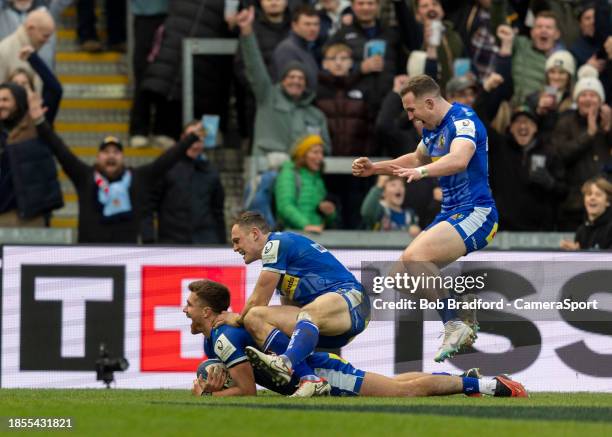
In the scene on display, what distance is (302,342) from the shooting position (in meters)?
12.0

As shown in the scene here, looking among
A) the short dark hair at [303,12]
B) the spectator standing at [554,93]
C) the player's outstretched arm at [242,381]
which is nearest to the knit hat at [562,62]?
the spectator standing at [554,93]

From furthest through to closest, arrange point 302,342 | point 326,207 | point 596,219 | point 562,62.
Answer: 1. point 562,62
2. point 326,207
3. point 596,219
4. point 302,342

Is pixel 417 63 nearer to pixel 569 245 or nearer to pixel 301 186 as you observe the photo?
pixel 301 186

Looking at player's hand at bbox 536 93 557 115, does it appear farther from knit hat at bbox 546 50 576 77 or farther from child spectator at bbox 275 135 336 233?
child spectator at bbox 275 135 336 233

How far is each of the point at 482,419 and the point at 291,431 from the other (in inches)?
54.1

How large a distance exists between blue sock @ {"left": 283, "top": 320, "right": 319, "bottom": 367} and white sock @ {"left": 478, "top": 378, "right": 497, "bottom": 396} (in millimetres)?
1238

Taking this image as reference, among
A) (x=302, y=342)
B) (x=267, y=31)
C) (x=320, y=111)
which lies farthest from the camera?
(x=267, y=31)

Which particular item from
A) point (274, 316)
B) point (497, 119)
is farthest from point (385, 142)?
point (274, 316)

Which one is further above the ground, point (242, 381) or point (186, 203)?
point (186, 203)

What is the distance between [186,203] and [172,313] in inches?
60.3

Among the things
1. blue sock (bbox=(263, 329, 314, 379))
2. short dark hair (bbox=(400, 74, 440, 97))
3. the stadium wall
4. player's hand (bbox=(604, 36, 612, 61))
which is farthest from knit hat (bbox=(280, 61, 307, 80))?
blue sock (bbox=(263, 329, 314, 379))

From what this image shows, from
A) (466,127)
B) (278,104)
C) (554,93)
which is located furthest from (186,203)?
(466,127)

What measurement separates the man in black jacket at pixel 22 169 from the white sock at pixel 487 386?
232 inches

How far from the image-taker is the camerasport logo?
615 inches
